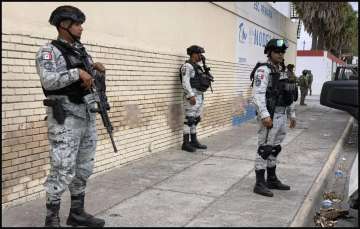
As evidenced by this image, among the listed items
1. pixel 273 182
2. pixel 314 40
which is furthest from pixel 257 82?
pixel 314 40

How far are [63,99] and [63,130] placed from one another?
0.24 meters

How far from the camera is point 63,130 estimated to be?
3689 millimetres

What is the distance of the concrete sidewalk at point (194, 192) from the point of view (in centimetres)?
436

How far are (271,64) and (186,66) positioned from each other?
2681 millimetres

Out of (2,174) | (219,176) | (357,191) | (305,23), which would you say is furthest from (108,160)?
(305,23)

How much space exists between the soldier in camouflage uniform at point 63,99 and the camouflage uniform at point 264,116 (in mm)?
1801

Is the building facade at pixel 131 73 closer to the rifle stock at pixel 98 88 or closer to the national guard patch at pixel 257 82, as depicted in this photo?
the rifle stock at pixel 98 88

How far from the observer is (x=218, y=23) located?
396 inches

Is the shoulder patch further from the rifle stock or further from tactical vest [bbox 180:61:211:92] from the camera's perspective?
tactical vest [bbox 180:61:211:92]

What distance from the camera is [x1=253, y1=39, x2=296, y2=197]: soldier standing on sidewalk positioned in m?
4.98

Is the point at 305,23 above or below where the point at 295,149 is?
above

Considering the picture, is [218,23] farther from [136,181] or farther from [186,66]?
[136,181]

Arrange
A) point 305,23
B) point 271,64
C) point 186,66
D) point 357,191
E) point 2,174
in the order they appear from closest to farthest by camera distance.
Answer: point 357,191 → point 2,174 → point 271,64 → point 186,66 → point 305,23

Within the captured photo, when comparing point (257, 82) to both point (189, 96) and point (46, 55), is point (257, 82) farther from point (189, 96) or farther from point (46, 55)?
point (189, 96)
